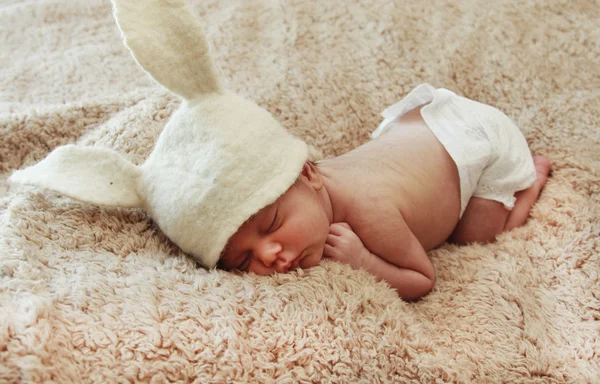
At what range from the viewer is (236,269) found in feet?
3.44

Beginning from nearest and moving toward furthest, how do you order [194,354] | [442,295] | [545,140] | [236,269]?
[194,354]
[236,269]
[442,295]
[545,140]

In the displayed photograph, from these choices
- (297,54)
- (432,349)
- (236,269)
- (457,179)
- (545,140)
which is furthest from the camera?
(297,54)

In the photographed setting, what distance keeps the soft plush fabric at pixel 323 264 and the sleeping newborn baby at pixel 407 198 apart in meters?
0.06

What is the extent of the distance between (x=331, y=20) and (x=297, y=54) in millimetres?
189

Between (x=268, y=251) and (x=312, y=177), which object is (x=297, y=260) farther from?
(x=312, y=177)

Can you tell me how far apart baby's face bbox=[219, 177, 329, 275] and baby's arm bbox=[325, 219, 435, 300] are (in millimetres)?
90

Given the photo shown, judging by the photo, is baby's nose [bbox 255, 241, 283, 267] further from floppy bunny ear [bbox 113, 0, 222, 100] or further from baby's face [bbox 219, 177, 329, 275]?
floppy bunny ear [bbox 113, 0, 222, 100]

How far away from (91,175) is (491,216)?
36.4 inches

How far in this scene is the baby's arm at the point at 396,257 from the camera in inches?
44.5

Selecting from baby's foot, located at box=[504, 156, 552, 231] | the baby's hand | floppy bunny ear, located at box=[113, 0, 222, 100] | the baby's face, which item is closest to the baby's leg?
baby's foot, located at box=[504, 156, 552, 231]

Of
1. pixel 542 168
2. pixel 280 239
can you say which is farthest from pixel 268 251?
pixel 542 168

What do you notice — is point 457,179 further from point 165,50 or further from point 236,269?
point 165,50

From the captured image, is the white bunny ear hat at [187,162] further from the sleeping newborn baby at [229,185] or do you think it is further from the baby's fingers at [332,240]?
the baby's fingers at [332,240]

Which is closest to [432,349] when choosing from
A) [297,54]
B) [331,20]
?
[297,54]
